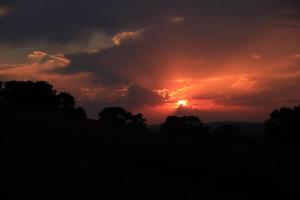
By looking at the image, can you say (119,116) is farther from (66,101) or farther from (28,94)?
(28,94)

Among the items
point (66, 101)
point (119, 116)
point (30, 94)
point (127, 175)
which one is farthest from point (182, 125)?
point (127, 175)

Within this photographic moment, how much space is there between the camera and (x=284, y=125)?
217 ft

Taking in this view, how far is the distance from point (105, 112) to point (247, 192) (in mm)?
78979

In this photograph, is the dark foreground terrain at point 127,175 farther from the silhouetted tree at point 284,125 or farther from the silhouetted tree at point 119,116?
the silhouetted tree at point 119,116

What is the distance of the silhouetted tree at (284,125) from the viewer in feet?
211

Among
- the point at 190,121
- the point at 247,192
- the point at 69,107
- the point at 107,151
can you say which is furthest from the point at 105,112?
the point at 247,192

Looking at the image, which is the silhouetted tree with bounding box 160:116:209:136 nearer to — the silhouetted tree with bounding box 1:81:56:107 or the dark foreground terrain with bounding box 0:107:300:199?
the silhouetted tree with bounding box 1:81:56:107

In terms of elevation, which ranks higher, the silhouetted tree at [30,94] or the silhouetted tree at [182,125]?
the silhouetted tree at [30,94]

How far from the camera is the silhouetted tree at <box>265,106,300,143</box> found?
Result: 6438cm

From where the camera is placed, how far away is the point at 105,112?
93.4 meters

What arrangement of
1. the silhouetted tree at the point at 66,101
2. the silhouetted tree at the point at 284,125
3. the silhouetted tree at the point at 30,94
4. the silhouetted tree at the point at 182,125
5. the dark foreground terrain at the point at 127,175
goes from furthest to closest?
the silhouetted tree at the point at 182,125
the silhouetted tree at the point at 66,101
the silhouetted tree at the point at 30,94
the silhouetted tree at the point at 284,125
the dark foreground terrain at the point at 127,175

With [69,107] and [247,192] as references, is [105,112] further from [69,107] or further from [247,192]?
[247,192]

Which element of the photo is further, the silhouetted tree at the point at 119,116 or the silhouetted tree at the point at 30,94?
the silhouetted tree at the point at 119,116

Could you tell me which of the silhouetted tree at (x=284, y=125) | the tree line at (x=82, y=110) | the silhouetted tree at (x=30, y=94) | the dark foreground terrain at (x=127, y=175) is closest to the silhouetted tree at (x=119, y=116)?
the tree line at (x=82, y=110)
